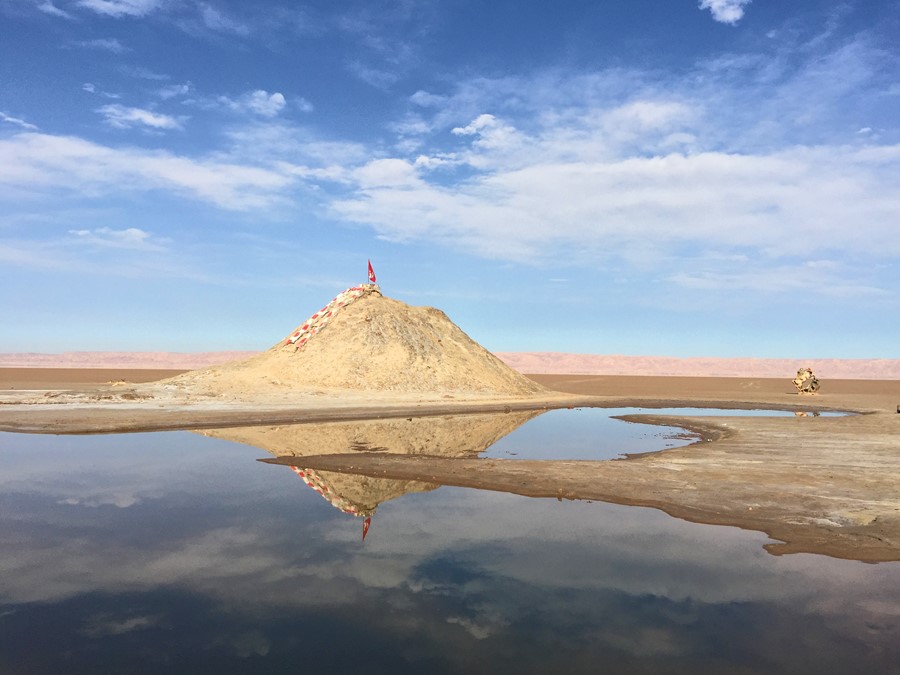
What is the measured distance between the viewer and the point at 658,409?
1490 inches

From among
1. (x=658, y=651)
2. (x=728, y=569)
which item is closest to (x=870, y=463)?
(x=728, y=569)

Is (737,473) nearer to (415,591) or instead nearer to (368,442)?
(415,591)

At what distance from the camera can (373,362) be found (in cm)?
4588

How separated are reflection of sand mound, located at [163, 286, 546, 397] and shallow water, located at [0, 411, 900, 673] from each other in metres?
30.6

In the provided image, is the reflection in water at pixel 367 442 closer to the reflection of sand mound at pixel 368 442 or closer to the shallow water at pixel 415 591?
the reflection of sand mound at pixel 368 442

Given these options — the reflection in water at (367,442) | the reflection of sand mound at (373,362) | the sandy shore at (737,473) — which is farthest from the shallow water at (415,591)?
the reflection of sand mound at (373,362)

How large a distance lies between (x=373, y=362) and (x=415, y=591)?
3927cm

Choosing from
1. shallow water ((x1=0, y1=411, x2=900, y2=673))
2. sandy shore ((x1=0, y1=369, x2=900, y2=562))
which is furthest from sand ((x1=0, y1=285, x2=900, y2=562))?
shallow water ((x1=0, y1=411, x2=900, y2=673))

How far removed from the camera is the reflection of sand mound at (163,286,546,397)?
43281mm

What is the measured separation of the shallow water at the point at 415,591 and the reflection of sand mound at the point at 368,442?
30.5 inches

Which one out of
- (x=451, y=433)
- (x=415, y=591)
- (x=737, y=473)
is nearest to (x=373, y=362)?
(x=451, y=433)

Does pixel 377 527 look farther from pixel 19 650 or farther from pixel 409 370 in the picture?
pixel 409 370

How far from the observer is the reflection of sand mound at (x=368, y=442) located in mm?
12258

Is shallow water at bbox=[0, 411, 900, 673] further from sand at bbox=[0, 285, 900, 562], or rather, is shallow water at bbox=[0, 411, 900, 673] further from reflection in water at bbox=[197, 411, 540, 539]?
sand at bbox=[0, 285, 900, 562]
